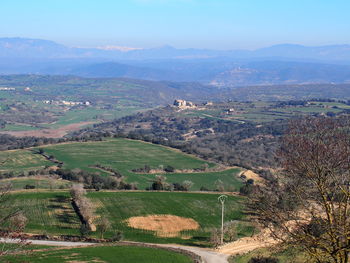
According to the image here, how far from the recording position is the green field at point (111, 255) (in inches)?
1083

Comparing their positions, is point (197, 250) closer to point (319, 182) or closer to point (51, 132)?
point (319, 182)

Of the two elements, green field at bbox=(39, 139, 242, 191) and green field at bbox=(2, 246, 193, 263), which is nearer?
green field at bbox=(2, 246, 193, 263)

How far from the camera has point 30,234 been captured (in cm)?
3500

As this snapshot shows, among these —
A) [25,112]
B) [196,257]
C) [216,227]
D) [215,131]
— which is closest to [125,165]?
[216,227]

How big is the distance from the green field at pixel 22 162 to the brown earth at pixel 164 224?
88.5 ft

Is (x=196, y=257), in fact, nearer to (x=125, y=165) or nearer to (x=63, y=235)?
(x=63, y=235)

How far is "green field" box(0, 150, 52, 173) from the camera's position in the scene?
62.3 m

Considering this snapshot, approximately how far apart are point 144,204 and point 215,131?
7426cm

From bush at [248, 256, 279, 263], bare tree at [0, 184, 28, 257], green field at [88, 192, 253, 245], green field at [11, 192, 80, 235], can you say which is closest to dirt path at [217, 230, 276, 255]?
green field at [88, 192, 253, 245]

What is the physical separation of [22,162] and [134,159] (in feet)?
57.9

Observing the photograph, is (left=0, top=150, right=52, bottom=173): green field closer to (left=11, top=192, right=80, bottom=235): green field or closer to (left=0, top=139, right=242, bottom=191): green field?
(left=0, top=139, right=242, bottom=191): green field

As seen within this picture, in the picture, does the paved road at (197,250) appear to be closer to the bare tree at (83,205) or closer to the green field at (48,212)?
the green field at (48,212)

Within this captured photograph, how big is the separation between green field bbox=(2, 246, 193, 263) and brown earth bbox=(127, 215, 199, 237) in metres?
5.74

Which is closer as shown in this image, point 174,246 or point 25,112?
point 174,246
